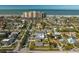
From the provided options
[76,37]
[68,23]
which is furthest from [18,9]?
[76,37]

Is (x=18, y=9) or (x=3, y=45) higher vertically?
(x=18, y=9)

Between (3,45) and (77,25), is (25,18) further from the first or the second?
(77,25)

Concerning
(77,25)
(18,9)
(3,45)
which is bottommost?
(3,45)
